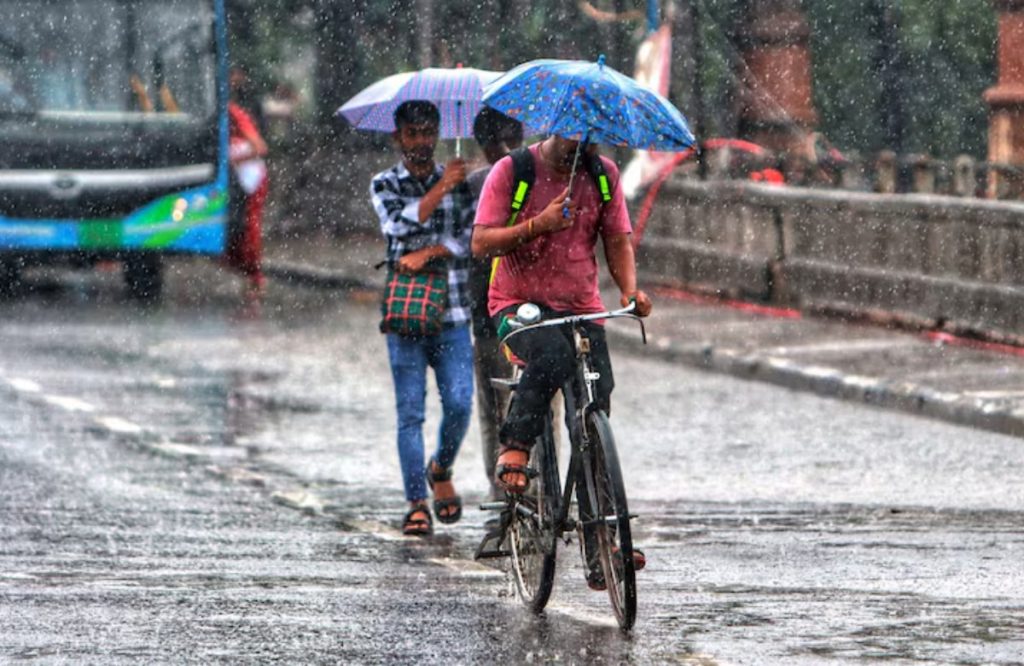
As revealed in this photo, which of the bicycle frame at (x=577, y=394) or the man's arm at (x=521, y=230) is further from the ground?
the man's arm at (x=521, y=230)

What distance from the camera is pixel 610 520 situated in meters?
7.79

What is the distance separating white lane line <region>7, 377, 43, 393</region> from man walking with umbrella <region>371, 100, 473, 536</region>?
5.53 metres

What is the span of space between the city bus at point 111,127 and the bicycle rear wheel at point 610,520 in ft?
51.9

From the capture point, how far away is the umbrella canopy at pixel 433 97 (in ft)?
33.2

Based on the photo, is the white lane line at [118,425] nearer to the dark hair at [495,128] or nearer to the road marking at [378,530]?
the road marking at [378,530]

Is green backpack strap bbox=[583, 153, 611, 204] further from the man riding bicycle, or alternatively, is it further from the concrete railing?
the concrete railing

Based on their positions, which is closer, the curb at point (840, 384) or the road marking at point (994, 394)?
the curb at point (840, 384)

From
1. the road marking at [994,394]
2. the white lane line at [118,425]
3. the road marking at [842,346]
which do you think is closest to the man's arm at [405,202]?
the white lane line at [118,425]

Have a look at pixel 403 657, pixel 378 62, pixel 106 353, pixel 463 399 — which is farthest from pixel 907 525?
pixel 378 62

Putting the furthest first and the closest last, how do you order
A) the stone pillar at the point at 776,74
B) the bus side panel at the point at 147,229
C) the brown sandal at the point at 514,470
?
the stone pillar at the point at 776,74, the bus side panel at the point at 147,229, the brown sandal at the point at 514,470

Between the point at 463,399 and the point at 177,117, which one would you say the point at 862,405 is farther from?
the point at 177,117

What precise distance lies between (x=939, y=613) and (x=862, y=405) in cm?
720

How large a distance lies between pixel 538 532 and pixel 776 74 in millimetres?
19753

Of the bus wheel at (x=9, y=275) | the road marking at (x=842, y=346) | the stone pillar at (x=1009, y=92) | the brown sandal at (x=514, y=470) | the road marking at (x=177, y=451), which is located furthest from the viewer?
the bus wheel at (x=9, y=275)
